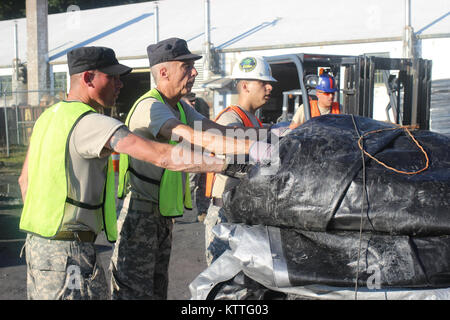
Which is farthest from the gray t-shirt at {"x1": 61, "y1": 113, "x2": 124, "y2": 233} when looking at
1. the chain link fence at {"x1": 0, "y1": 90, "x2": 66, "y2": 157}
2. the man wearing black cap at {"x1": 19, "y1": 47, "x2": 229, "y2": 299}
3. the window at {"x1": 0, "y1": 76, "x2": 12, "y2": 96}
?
the window at {"x1": 0, "y1": 76, "x2": 12, "y2": 96}

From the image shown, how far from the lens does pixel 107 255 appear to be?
6.10m

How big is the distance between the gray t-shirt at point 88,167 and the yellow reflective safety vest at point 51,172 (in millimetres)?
32

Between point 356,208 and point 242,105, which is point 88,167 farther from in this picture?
point 242,105

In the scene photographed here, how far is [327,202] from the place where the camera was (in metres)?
2.09

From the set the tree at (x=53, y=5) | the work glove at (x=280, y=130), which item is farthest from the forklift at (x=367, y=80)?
the tree at (x=53, y=5)

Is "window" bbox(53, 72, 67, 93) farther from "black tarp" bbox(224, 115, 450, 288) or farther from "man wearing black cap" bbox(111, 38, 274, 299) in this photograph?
"black tarp" bbox(224, 115, 450, 288)

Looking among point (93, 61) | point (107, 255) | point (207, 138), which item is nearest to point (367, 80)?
point (107, 255)

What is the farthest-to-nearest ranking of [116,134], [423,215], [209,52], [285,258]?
[209,52]
[116,134]
[285,258]
[423,215]

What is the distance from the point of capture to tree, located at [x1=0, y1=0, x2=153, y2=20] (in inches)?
1475

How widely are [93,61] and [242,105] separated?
1395 millimetres

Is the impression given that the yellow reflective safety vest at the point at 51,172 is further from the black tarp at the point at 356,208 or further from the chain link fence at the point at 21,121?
the chain link fence at the point at 21,121

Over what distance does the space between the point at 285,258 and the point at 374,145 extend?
607 millimetres
